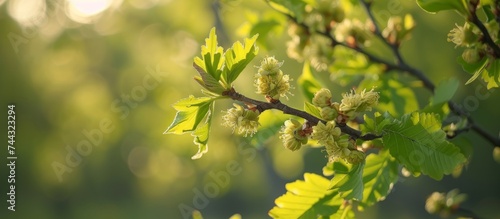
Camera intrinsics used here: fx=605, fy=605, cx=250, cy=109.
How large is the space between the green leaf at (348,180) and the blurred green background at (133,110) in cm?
130

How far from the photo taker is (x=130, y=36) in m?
10.4

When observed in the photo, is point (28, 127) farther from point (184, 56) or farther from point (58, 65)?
point (184, 56)

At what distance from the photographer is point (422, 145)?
1.11 metres

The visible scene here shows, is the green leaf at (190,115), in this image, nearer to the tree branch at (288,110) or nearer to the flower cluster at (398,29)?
the tree branch at (288,110)

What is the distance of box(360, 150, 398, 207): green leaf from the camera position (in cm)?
126

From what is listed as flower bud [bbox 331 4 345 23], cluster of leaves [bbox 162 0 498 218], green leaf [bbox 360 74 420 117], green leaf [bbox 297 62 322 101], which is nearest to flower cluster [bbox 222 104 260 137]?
cluster of leaves [bbox 162 0 498 218]

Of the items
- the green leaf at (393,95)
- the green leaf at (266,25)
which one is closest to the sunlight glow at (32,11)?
the green leaf at (266,25)

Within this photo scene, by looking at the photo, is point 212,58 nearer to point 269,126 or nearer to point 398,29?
point 269,126

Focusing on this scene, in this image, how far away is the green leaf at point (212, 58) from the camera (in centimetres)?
105

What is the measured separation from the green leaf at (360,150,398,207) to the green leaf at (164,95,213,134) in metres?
0.39

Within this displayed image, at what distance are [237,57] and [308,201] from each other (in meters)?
0.36

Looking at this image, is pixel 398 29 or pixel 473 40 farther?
pixel 398 29

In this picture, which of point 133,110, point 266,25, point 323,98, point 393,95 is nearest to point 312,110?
point 323,98

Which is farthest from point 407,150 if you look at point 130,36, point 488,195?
point 488,195
